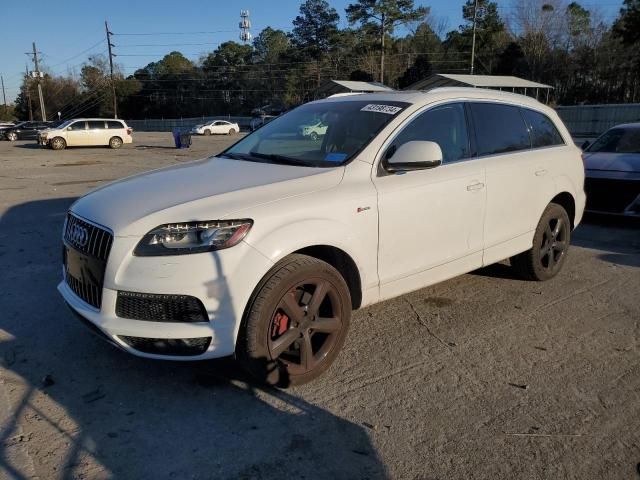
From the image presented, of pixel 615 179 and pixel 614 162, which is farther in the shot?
pixel 614 162

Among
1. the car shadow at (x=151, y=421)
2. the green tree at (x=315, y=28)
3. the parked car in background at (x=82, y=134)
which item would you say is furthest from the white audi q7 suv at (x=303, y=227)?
the green tree at (x=315, y=28)

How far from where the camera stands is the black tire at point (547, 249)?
5.14 meters

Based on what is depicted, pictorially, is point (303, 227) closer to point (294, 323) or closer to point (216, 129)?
point (294, 323)

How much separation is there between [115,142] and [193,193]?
28.4 meters

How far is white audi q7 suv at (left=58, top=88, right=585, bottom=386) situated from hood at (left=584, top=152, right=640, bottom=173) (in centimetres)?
349

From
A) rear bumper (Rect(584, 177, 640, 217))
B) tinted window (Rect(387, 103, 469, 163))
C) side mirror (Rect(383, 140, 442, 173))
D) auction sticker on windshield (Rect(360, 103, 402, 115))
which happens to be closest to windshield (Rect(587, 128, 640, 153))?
rear bumper (Rect(584, 177, 640, 217))

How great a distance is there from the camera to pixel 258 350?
3.12 metres

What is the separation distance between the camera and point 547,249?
532cm

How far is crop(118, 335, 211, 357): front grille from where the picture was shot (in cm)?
299

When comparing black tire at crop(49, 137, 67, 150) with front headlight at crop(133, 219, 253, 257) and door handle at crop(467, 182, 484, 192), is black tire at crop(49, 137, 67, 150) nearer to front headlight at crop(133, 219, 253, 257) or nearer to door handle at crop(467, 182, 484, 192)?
door handle at crop(467, 182, 484, 192)

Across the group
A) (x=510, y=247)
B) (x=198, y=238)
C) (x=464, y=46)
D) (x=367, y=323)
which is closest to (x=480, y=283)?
(x=510, y=247)

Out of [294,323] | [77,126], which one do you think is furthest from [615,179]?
[77,126]

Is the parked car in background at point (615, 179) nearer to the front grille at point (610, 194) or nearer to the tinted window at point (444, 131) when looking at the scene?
the front grille at point (610, 194)

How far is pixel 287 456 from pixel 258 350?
627 mm
